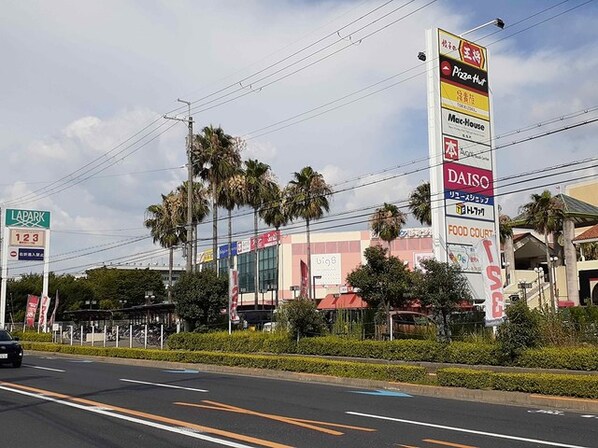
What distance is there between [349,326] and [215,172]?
20.5m

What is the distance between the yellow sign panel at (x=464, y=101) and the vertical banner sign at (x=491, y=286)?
9.62m

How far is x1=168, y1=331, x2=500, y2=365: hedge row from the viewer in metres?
20.4

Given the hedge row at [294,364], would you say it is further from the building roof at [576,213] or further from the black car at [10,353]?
the building roof at [576,213]

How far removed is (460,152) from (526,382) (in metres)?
15.6

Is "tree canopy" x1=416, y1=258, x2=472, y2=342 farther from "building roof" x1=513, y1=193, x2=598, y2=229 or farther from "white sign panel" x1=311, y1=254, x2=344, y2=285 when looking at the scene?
"white sign panel" x1=311, y1=254, x2=344, y2=285

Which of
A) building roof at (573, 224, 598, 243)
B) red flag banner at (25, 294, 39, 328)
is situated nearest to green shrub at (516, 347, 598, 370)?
building roof at (573, 224, 598, 243)

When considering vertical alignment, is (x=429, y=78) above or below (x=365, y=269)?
above

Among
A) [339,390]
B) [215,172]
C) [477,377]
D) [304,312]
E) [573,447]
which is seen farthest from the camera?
[215,172]

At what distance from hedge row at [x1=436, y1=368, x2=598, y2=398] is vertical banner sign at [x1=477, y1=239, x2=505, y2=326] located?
12.7 feet

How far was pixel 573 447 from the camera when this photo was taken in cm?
884

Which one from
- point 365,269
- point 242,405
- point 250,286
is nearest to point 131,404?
point 242,405

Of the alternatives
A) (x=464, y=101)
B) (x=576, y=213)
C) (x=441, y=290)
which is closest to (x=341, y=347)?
(x=441, y=290)

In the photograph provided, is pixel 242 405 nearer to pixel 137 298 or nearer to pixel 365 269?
pixel 365 269

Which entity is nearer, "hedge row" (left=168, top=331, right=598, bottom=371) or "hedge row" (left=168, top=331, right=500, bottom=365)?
"hedge row" (left=168, top=331, right=598, bottom=371)
